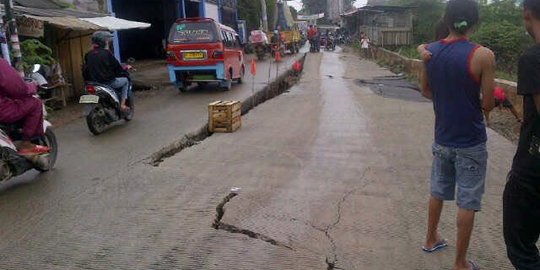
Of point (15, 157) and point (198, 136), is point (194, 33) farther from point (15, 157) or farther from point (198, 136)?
point (15, 157)

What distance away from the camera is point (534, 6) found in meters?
2.59

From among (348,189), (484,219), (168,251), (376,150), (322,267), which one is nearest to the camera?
(322,267)

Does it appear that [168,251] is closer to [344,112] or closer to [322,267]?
[322,267]

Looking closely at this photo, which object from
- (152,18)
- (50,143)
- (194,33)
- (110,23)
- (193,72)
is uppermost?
(152,18)

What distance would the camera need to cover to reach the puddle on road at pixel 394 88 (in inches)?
520

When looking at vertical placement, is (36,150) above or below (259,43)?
below

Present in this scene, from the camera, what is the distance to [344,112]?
1056 centimetres

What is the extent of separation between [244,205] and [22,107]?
8.81ft

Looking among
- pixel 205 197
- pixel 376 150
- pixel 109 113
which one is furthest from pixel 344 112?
pixel 205 197

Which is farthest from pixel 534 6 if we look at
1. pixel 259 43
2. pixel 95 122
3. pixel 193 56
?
pixel 259 43

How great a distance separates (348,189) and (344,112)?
212 inches

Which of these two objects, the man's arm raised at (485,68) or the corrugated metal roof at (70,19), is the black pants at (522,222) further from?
the corrugated metal roof at (70,19)

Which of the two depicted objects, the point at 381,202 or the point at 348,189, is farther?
the point at 348,189

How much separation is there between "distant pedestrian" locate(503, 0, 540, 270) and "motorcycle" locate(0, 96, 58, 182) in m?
4.65
